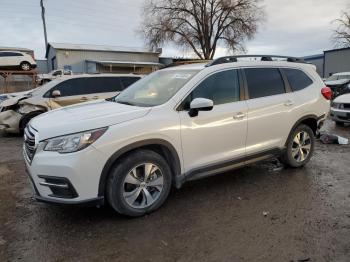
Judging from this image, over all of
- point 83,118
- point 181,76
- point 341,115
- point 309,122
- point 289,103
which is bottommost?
point 341,115

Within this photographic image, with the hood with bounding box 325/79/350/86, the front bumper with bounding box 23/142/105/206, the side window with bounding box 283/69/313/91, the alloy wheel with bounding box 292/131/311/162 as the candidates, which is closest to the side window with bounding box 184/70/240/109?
the side window with bounding box 283/69/313/91

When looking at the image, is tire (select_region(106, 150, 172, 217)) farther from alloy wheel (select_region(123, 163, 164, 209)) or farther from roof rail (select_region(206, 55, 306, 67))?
roof rail (select_region(206, 55, 306, 67))

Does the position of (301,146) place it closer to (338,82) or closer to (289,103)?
(289,103)

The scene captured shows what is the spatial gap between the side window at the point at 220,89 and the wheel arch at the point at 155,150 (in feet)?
1.96

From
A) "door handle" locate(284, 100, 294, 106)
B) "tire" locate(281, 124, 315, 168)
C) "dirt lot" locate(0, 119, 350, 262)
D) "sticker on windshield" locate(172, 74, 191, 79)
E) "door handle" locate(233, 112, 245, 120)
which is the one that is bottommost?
"dirt lot" locate(0, 119, 350, 262)

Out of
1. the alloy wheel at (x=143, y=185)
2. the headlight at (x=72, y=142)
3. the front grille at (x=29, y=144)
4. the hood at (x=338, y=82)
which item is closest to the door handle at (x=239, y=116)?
the alloy wheel at (x=143, y=185)

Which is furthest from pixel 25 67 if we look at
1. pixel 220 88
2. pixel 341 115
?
pixel 220 88

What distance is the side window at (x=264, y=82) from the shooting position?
5.21 m

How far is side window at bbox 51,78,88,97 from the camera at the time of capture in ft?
33.9

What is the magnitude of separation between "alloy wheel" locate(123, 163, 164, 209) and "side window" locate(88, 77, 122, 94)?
695cm

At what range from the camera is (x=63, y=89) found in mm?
10359

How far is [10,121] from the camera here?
10242 mm

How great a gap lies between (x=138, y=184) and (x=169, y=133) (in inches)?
27.1

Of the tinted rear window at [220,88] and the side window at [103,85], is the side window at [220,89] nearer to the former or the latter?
the tinted rear window at [220,88]
